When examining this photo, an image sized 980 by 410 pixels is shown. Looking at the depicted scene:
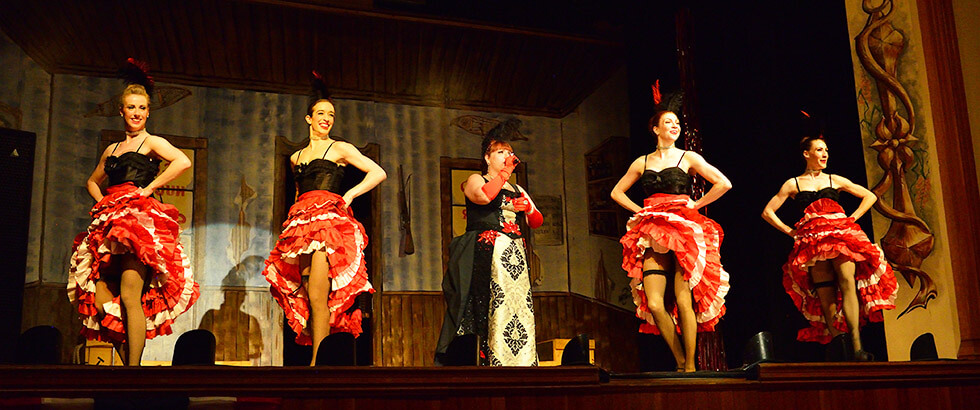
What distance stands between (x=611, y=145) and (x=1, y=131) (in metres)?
4.90

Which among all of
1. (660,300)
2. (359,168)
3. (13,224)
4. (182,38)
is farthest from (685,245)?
(182,38)

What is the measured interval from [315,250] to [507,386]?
1836 millimetres

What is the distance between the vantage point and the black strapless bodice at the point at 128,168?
4.18 m

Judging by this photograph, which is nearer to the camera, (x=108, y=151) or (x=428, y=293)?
(x=108, y=151)

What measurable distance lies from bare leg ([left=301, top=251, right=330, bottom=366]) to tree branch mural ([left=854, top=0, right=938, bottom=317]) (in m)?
3.66

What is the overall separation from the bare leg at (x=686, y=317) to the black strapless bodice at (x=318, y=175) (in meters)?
1.84

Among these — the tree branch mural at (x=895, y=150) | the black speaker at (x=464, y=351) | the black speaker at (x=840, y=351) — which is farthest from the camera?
the tree branch mural at (x=895, y=150)

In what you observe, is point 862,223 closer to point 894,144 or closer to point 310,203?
point 894,144

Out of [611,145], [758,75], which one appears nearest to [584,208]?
[611,145]

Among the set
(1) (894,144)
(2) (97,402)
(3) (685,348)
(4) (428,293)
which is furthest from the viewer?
(4) (428,293)

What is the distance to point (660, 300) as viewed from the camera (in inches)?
168

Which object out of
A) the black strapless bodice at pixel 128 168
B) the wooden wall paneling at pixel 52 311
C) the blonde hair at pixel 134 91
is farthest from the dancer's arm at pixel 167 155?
the wooden wall paneling at pixel 52 311

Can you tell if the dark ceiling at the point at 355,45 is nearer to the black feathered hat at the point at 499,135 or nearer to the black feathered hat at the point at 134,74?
the black feathered hat at the point at 134,74

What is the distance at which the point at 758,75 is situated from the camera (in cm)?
622
